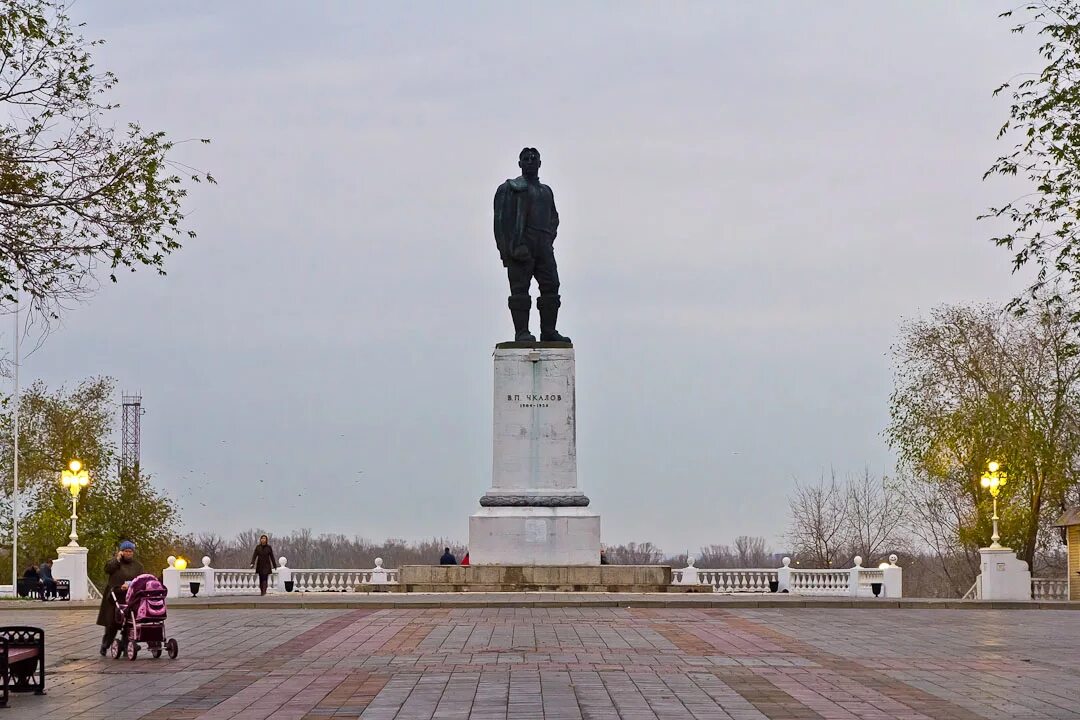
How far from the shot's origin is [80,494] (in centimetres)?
6109

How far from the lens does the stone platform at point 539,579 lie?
34.2 metres

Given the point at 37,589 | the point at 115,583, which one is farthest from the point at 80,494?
the point at 115,583

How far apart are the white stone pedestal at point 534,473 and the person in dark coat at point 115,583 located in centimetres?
1719

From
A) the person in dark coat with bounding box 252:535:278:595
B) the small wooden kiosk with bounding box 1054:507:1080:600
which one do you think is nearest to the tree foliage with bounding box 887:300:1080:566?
the small wooden kiosk with bounding box 1054:507:1080:600

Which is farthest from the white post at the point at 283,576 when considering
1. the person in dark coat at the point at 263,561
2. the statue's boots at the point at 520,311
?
the statue's boots at the point at 520,311

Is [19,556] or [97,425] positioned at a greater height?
[97,425]

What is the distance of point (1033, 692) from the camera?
14.1 m

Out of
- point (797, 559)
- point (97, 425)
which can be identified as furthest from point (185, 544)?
point (797, 559)

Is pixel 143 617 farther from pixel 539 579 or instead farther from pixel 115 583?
pixel 539 579

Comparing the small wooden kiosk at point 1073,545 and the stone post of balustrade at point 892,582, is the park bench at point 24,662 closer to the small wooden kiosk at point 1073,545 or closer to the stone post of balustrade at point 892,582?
the stone post of balustrade at point 892,582

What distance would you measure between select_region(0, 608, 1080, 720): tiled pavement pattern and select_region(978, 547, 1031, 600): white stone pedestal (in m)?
11.5

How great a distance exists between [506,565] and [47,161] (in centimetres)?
2048

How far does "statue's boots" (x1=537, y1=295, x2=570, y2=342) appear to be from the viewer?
124ft

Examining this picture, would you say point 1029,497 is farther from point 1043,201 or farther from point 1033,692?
point 1033,692
